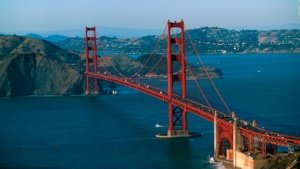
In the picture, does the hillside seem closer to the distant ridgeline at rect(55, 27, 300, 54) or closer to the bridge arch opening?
the bridge arch opening

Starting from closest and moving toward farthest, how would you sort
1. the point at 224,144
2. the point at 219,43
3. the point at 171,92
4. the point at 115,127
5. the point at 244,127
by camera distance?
1. the point at 244,127
2. the point at 224,144
3. the point at 171,92
4. the point at 115,127
5. the point at 219,43

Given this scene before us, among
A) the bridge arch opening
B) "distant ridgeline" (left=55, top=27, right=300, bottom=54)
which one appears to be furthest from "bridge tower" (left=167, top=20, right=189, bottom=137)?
"distant ridgeline" (left=55, top=27, right=300, bottom=54)

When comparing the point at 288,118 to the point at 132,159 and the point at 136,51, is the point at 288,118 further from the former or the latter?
the point at 136,51

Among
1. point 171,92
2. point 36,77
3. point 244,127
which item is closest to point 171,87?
point 171,92

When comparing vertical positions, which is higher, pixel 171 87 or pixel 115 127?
pixel 171 87

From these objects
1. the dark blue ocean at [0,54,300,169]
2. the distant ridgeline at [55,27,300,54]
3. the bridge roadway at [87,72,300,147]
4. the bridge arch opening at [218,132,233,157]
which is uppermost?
the distant ridgeline at [55,27,300,54]

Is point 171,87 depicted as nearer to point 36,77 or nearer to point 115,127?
point 115,127

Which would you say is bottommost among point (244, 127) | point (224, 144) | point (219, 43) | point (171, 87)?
point (224, 144)

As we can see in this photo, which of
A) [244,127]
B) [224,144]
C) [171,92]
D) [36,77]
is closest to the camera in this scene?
[244,127]
